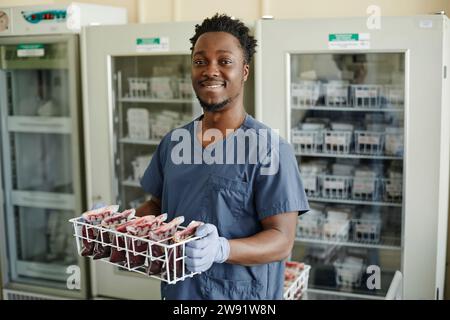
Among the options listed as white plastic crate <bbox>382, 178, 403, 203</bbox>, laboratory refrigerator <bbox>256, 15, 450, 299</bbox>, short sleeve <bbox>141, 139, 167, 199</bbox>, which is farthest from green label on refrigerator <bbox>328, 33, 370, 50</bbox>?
short sleeve <bbox>141, 139, 167, 199</bbox>

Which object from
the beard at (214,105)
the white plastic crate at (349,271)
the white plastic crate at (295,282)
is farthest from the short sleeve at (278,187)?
the white plastic crate at (349,271)

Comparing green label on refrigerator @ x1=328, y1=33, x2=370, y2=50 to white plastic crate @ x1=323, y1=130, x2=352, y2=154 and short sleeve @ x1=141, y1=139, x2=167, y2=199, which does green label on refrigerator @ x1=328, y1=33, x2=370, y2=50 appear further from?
short sleeve @ x1=141, y1=139, x2=167, y2=199

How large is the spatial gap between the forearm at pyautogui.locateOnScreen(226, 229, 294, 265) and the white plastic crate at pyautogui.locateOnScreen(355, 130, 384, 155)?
1499 mm

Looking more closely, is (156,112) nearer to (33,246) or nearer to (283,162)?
(33,246)

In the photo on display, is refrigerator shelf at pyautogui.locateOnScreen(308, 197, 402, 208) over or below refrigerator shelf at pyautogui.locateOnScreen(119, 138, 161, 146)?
below

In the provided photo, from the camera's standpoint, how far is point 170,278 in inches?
61.4

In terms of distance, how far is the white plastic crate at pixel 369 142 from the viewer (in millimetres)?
3020

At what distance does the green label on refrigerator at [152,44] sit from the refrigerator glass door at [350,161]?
2.21 feet

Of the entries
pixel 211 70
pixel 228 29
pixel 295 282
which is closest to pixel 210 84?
pixel 211 70

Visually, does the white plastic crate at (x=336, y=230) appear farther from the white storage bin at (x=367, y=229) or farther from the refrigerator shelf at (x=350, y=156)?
the refrigerator shelf at (x=350, y=156)

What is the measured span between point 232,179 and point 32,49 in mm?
2219

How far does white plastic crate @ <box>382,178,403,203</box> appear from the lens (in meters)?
2.99

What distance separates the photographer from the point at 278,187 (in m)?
1.71

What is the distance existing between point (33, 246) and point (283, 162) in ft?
8.70
